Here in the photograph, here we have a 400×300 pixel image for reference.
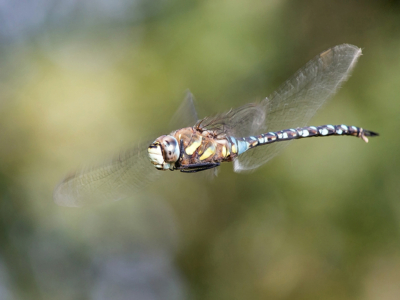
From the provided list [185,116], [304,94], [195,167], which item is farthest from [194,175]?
[304,94]

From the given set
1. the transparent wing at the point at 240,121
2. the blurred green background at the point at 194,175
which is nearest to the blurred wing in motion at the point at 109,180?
the transparent wing at the point at 240,121

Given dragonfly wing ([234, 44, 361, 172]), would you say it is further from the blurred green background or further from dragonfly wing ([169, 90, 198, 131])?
the blurred green background

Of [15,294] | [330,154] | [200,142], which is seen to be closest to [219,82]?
[330,154]

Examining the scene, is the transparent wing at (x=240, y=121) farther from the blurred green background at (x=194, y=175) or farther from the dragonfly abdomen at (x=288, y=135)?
the blurred green background at (x=194, y=175)

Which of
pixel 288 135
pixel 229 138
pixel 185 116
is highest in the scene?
pixel 185 116

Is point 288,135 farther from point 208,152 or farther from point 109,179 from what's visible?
point 109,179
